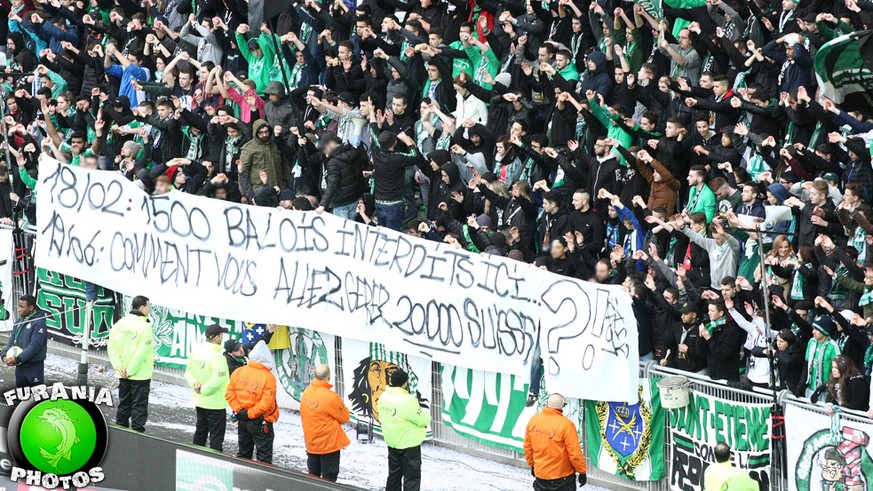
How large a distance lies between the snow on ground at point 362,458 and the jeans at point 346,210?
104 inches

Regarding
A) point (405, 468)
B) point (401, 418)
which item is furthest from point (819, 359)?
point (405, 468)

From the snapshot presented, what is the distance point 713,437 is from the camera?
16109 mm

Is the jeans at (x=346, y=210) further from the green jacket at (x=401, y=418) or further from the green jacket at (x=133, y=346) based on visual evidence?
the green jacket at (x=401, y=418)

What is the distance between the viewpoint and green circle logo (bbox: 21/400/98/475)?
46.1 feet

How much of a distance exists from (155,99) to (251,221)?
573 centimetres

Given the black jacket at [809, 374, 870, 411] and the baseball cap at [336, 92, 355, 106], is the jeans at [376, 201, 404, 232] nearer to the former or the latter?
the baseball cap at [336, 92, 355, 106]

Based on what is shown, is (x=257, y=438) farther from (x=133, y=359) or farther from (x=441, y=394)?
(x=441, y=394)

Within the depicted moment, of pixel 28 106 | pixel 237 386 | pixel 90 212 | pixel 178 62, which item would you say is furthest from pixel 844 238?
pixel 28 106

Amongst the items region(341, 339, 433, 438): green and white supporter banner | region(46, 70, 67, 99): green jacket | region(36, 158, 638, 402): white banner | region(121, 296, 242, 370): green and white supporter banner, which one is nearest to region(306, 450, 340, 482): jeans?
region(341, 339, 433, 438): green and white supporter banner

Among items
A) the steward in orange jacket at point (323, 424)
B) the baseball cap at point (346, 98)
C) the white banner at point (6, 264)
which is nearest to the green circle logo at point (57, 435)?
the steward in orange jacket at point (323, 424)

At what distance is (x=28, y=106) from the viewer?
2712 centimetres

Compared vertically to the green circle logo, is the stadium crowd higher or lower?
higher

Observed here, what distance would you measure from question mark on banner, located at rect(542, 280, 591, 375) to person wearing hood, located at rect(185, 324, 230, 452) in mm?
3573

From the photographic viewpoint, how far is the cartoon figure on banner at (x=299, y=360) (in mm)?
19625
